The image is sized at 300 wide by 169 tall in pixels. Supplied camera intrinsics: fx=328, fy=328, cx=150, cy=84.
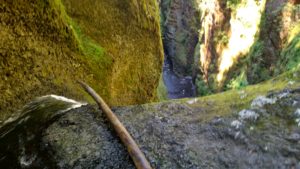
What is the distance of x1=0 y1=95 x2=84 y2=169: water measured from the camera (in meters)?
2.99

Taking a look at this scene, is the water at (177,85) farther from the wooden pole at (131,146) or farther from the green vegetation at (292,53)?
the wooden pole at (131,146)

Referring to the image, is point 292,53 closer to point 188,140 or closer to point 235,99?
point 235,99

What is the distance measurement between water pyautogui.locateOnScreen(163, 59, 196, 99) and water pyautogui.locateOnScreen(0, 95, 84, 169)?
2588 cm

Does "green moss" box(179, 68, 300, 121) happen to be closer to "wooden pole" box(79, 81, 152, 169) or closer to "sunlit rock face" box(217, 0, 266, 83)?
"wooden pole" box(79, 81, 152, 169)

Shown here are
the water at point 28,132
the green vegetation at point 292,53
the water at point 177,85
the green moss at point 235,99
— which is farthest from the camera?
the water at point 177,85

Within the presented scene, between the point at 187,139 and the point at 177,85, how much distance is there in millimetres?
30059

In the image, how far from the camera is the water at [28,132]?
2.99 metres

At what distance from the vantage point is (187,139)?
307cm

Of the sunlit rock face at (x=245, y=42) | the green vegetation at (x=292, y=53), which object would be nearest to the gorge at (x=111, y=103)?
the green vegetation at (x=292, y=53)

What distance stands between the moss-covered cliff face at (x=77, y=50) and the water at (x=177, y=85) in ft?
69.1

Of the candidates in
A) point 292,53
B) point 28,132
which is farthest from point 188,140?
point 292,53

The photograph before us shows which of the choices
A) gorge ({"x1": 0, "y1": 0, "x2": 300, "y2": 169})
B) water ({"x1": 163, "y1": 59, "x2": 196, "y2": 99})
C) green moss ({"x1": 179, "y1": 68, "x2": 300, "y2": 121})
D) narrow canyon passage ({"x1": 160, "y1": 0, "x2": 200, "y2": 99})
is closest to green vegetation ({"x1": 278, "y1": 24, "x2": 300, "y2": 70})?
gorge ({"x1": 0, "y1": 0, "x2": 300, "y2": 169})

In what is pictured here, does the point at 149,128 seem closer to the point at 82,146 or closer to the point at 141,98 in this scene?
the point at 82,146

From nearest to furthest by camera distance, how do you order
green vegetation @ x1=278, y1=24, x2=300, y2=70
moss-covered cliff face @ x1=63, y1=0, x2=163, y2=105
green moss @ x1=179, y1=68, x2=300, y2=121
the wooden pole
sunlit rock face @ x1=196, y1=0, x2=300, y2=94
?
the wooden pole, green moss @ x1=179, y1=68, x2=300, y2=121, moss-covered cliff face @ x1=63, y1=0, x2=163, y2=105, green vegetation @ x1=278, y1=24, x2=300, y2=70, sunlit rock face @ x1=196, y1=0, x2=300, y2=94
